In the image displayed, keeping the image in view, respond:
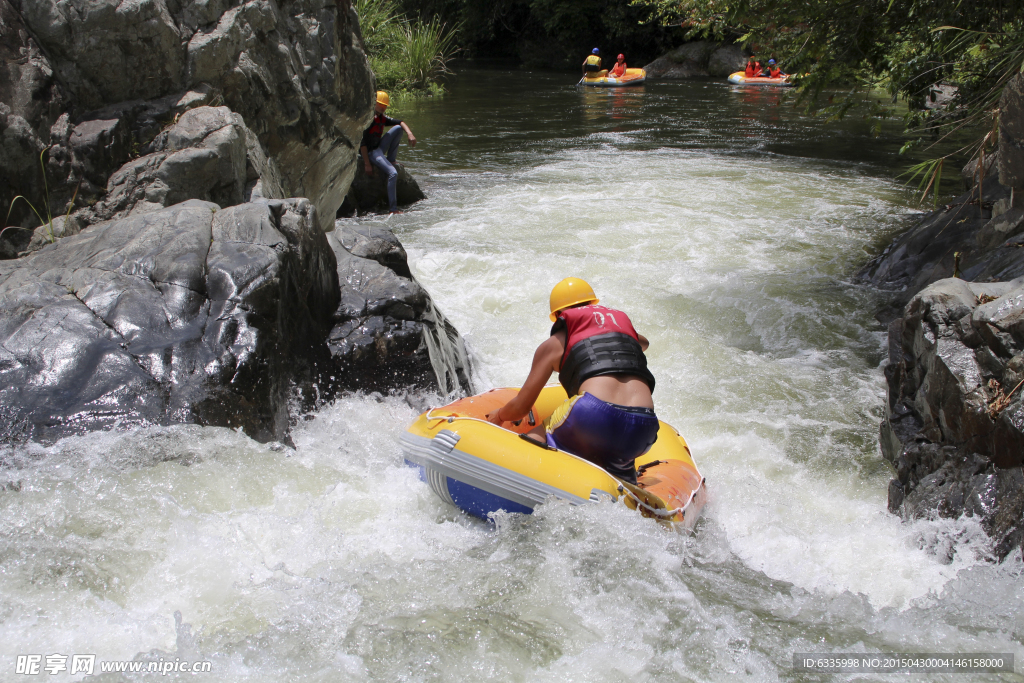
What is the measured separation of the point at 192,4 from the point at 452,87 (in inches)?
703

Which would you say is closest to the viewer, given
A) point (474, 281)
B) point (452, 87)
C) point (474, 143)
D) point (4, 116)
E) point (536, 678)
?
point (536, 678)

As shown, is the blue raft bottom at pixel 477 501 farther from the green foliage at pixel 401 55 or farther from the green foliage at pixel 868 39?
the green foliage at pixel 401 55

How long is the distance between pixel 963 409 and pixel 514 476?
2.04 meters

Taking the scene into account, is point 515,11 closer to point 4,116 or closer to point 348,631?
point 4,116

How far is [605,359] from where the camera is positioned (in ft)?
11.8

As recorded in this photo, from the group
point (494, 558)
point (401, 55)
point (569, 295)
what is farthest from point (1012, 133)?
point (401, 55)

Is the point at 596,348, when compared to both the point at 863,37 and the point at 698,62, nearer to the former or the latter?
the point at 863,37

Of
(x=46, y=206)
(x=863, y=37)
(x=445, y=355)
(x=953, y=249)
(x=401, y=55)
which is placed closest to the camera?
(x=445, y=355)

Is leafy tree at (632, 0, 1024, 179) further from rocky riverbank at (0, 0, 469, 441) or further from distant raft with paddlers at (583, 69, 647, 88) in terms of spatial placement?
distant raft with paddlers at (583, 69, 647, 88)

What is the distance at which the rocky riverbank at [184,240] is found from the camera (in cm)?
374

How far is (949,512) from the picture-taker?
134 inches

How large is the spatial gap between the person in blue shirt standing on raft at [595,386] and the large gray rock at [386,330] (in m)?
0.95

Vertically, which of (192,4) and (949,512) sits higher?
(192,4)

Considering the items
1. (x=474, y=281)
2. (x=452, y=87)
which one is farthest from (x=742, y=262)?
(x=452, y=87)
